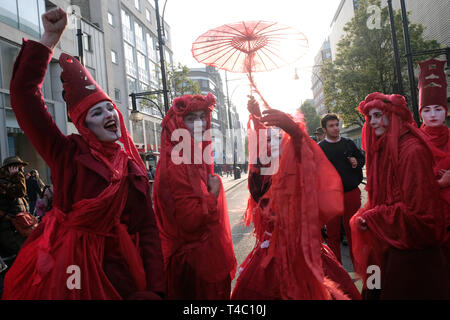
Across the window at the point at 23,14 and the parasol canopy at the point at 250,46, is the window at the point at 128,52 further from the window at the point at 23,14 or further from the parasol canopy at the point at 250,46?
the parasol canopy at the point at 250,46

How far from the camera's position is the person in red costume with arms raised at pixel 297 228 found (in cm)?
222

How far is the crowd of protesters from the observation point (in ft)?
5.86

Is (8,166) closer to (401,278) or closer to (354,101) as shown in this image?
(401,278)

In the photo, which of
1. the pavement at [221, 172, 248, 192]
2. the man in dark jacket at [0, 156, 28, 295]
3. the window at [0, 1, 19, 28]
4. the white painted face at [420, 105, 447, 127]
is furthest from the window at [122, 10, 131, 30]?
the white painted face at [420, 105, 447, 127]

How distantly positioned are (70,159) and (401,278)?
2.29 metres

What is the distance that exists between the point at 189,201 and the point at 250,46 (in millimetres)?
1546

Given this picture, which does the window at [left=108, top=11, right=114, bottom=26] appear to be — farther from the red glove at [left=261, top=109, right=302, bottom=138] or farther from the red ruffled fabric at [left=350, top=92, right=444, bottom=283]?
the red glove at [left=261, top=109, right=302, bottom=138]

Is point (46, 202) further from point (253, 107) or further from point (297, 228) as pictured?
point (297, 228)

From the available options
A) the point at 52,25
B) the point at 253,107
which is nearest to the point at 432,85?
the point at 253,107

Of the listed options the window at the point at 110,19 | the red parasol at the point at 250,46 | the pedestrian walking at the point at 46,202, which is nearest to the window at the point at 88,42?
the window at the point at 110,19

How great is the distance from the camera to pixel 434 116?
3.49 metres

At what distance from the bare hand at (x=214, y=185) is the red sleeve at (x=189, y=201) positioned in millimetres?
75

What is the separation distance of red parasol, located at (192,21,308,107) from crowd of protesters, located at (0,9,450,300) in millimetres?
651
